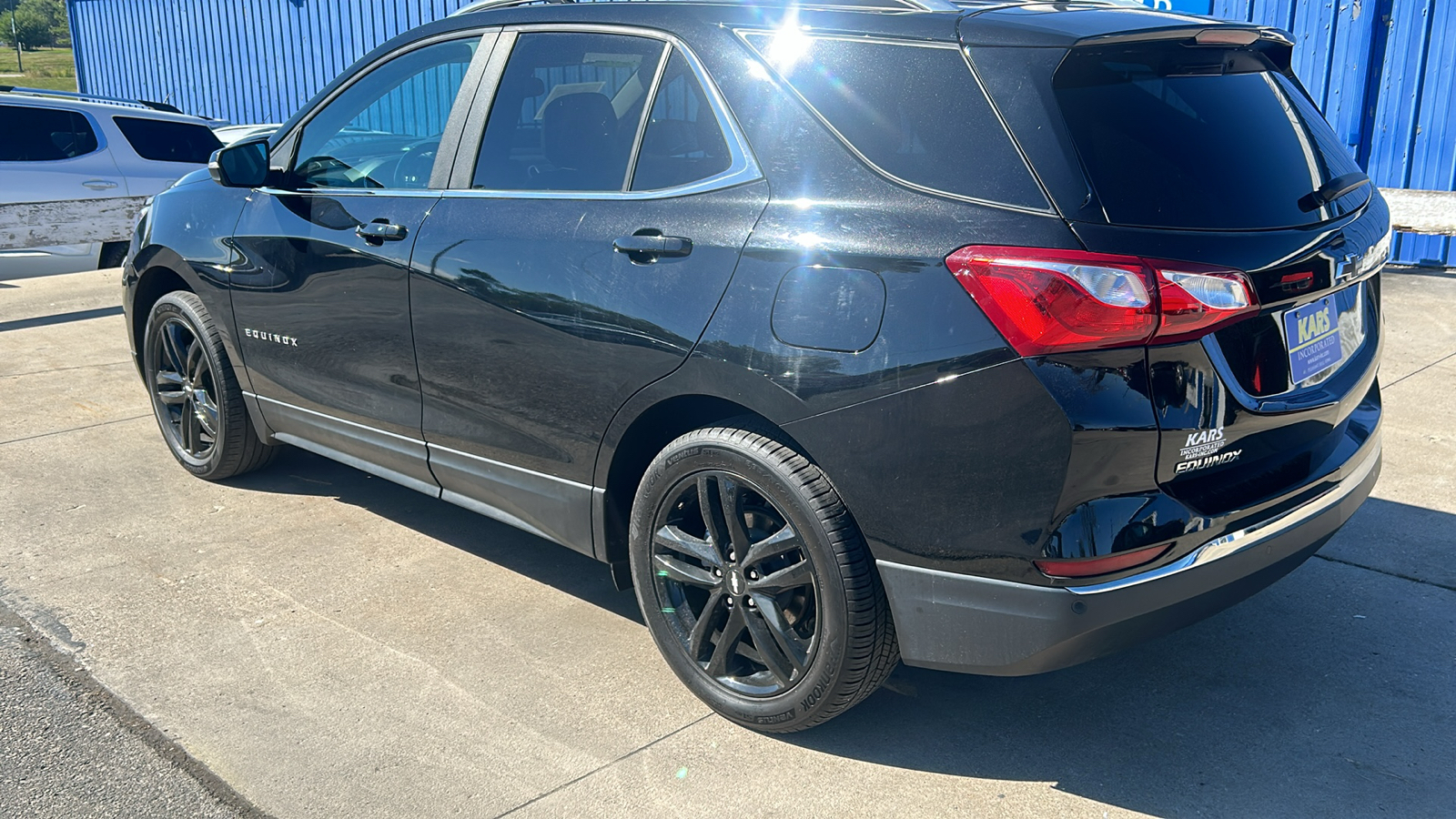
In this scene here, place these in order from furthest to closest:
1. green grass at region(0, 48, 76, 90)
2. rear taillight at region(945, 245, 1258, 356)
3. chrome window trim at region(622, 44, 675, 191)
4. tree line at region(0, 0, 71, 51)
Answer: tree line at region(0, 0, 71, 51) < green grass at region(0, 48, 76, 90) < chrome window trim at region(622, 44, 675, 191) < rear taillight at region(945, 245, 1258, 356)

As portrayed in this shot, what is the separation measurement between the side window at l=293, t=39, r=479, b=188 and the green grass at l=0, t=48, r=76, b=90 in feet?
128

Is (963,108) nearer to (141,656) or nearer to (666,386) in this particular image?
(666,386)

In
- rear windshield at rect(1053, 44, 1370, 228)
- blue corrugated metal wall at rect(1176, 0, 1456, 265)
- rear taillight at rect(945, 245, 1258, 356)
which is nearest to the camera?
rear taillight at rect(945, 245, 1258, 356)

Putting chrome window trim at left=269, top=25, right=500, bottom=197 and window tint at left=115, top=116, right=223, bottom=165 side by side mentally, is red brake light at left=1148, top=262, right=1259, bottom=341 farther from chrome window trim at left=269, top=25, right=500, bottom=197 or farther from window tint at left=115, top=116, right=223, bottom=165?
window tint at left=115, top=116, right=223, bottom=165

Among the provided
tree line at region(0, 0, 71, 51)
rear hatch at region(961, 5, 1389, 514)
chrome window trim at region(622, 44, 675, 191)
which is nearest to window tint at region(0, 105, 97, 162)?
chrome window trim at region(622, 44, 675, 191)

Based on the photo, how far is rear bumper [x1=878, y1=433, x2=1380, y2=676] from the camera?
2.43 metres

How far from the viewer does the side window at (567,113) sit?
3230 millimetres

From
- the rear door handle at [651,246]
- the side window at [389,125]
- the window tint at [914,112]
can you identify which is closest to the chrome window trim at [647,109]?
the rear door handle at [651,246]

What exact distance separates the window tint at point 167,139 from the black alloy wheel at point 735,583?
28.0ft

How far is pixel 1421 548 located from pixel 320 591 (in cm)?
369

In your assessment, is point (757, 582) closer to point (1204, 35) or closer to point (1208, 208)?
point (1208, 208)

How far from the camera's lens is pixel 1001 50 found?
8.34 feet

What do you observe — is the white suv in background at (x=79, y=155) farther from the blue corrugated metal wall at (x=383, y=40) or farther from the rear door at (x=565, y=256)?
the rear door at (x=565, y=256)

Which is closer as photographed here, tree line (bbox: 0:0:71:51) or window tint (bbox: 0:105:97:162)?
window tint (bbox: 0:105:97:162)
